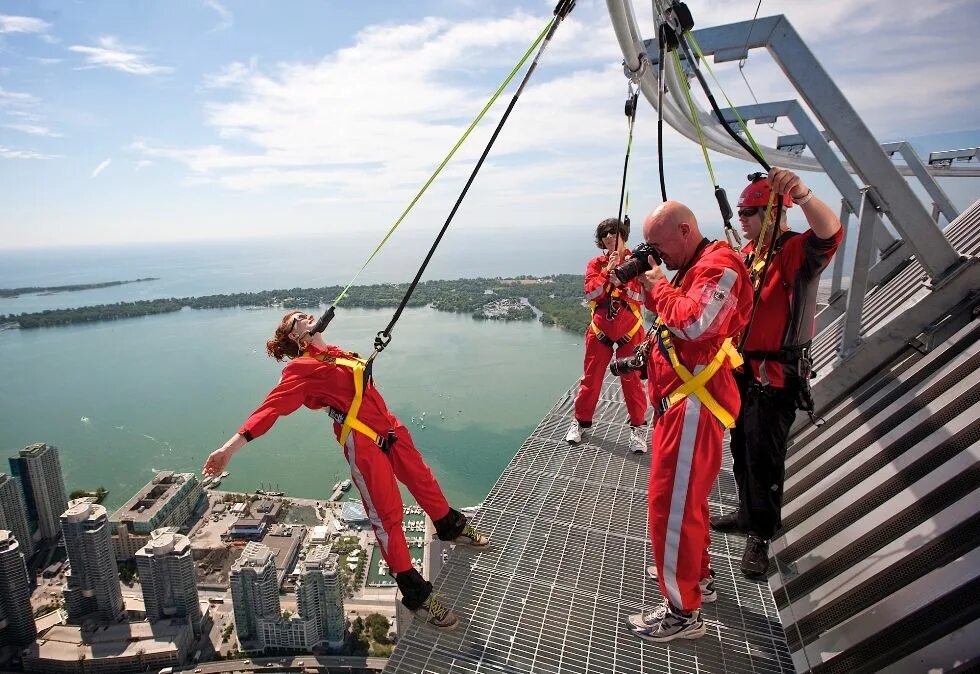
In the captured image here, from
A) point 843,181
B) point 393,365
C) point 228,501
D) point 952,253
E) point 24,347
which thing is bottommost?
point 228,501

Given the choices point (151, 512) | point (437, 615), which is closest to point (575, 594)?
point (437, 615)

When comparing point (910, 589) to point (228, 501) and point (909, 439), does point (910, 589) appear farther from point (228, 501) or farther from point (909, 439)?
point (228, 501)

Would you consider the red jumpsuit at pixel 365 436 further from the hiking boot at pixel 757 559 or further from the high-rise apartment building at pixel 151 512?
the high-rise apartment building at pixel 151 512

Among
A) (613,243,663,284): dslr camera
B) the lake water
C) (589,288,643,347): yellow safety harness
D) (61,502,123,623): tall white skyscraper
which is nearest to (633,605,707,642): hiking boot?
(613,243,663,284): dslr camera

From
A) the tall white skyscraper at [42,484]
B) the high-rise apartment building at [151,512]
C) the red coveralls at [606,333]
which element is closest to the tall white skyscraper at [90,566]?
the high-rise apartment building at [151,512]

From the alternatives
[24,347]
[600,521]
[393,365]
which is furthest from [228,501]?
[24,347]

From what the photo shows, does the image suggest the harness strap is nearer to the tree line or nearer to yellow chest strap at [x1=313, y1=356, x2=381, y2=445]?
yellow chest strap at [x1=313, y1=356, x2=381, y2=445]
